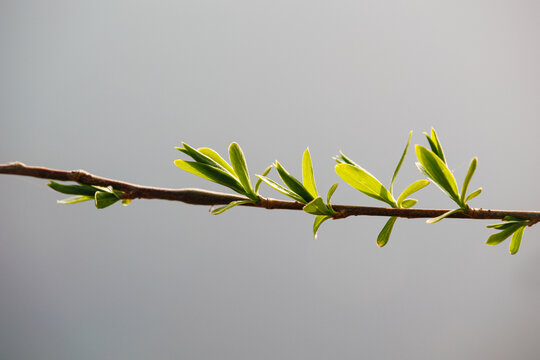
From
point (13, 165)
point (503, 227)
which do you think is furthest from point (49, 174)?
point (503, 227)

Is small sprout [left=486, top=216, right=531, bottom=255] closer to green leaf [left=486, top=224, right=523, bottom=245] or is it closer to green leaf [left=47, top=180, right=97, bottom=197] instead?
green leaf [left=486, top=224, right=523, bottom=245]

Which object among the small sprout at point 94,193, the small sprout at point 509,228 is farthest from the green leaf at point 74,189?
the small sprout at point 509,228

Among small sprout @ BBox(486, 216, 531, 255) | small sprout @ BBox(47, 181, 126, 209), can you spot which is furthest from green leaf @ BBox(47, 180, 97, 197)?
small sprout @ BBox(486, 216, 531, 255)

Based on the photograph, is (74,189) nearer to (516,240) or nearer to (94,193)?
(94,193)

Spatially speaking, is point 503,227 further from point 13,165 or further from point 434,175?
point 13,165

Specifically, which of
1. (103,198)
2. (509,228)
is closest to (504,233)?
(509,228)

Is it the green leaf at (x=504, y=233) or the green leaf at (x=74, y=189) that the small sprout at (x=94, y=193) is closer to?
the green leaf at (x=74, y=189)
